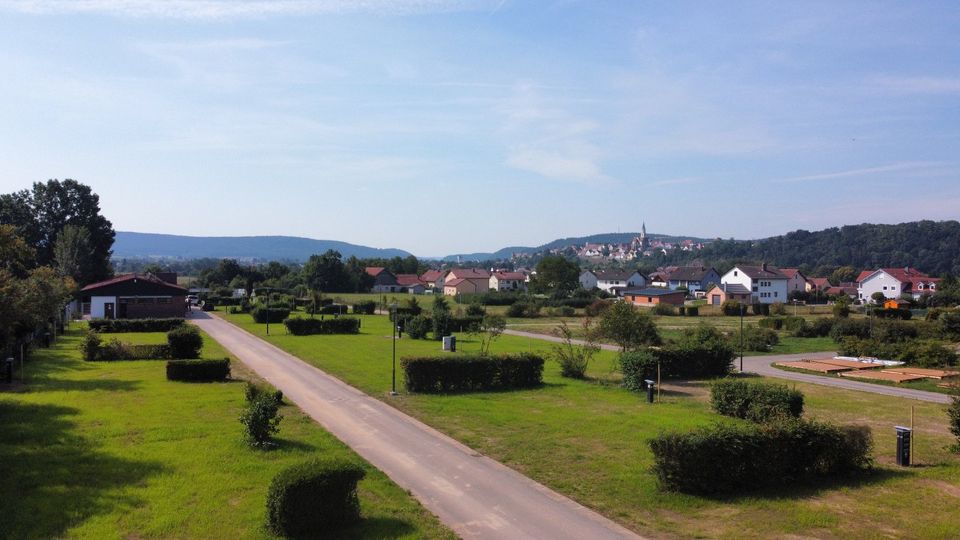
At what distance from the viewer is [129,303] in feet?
182

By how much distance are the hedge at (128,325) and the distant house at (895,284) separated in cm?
10521

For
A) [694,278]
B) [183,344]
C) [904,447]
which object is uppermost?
[694,278]

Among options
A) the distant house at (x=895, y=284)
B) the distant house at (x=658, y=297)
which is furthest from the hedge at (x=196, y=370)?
the distant house at (x=895, y=284)

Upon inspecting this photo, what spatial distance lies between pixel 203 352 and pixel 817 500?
31.1m

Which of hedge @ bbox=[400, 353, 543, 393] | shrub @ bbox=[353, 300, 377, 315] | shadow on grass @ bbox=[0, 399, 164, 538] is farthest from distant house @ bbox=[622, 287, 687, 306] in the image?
shadow on grass @ bbox=[0, 399, 164, 538]

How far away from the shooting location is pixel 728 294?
9281 centimetres

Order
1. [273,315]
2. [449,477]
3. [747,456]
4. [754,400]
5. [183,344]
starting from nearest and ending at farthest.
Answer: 1. [747,456]
2. [449,477]
3. [754,400]
4. [183,344]
5. [273,315]

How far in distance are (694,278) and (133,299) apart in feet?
336

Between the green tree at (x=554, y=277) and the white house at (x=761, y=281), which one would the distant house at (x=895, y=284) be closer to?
the white house at (x=761, y=281)

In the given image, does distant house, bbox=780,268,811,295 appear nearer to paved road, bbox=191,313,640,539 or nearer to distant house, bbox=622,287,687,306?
distant house, bbox=622,287,687,306

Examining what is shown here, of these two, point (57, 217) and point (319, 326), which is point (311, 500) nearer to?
point (319, 326)

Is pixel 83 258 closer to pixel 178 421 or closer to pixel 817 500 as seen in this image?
pixel 178 421

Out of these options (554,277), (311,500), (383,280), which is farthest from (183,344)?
(383,280)

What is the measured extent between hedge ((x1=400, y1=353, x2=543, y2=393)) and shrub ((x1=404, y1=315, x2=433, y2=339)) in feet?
65.7
